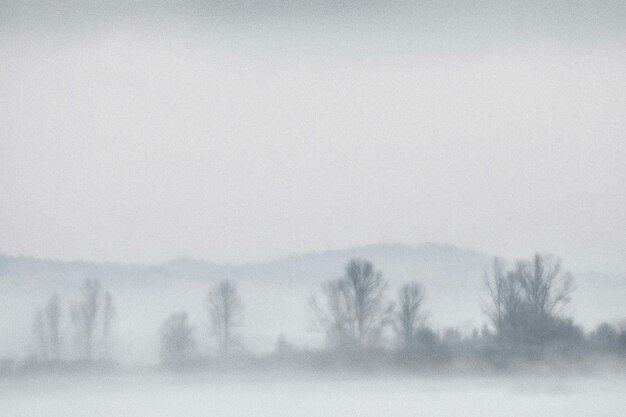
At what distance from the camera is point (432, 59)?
5.87m

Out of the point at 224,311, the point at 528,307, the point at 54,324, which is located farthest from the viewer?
the point at 224,311

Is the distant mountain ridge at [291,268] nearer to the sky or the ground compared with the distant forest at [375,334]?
nearer to the sky

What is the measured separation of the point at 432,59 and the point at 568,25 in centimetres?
100

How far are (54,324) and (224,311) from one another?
1.15 m

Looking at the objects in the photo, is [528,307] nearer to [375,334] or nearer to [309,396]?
[375,334]

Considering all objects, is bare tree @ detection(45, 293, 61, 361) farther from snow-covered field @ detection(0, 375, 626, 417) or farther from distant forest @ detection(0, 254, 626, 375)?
snow-covered field @ detection(0, 375, 626, 417)

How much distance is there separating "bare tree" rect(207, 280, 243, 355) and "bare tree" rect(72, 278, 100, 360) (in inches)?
30.9

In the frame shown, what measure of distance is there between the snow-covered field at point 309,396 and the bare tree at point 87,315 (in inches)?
9.3

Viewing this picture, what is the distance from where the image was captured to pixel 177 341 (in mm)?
5609

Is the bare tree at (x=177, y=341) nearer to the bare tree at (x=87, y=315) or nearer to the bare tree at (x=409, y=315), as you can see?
the bare tree at (x=87, y=315)

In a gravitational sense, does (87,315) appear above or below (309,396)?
above

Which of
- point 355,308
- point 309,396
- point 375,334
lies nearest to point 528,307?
point 375,334

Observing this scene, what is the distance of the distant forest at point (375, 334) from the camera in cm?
552

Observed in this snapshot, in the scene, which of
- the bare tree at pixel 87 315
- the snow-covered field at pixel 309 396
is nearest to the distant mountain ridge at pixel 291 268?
the bare tree at pixel 87 315
